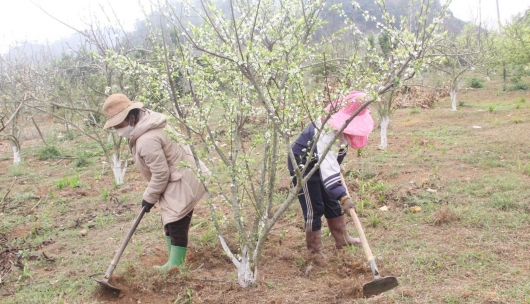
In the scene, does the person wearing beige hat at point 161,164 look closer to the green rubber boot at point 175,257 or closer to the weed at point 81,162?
the green rubber boot at point 175,257

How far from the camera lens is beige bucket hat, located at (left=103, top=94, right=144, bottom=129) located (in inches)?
123

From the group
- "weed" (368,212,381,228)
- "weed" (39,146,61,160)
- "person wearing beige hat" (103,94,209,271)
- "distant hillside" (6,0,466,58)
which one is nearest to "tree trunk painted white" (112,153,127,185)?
"distant hillside" (6,0,466,58)

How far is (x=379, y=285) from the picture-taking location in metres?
2.66

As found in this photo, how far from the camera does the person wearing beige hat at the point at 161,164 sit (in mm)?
3148

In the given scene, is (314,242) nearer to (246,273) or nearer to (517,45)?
(246,273)

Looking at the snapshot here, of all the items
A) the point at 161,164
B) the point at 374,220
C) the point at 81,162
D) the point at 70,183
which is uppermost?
the point at 161,164

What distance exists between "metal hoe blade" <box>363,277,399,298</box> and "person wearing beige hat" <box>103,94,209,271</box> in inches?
55.8

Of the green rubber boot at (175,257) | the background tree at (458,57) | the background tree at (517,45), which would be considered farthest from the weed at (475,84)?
the green rubber boot at (175,257)

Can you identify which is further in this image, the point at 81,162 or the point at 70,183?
the point at 81,162

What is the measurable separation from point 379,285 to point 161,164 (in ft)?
5.89

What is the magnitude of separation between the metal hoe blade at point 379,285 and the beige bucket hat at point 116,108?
2.12 m

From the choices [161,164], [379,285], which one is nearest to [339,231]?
[379,285]

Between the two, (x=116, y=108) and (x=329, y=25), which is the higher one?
(x=329, y=25)

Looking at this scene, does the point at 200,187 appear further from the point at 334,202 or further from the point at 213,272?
the point at 334,202
